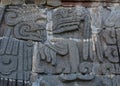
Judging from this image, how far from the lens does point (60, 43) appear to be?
3.40 metres

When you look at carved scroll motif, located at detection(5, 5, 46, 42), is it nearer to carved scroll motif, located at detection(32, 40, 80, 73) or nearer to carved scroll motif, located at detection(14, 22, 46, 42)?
carved scroll motif, located at detection(14, 22, 46, 42)

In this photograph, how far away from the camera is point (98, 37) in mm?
3426

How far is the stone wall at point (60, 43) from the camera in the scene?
328 centimetres

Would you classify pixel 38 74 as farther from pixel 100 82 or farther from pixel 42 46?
pixel 100 82

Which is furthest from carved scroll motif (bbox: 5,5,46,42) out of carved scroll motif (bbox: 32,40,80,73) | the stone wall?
carved scroll motif (bbox: 32,40,80,73)

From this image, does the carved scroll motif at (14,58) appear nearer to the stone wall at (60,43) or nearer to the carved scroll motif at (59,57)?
the stone wall at (60,43)

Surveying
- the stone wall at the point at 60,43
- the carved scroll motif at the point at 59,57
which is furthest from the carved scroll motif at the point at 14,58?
the carved scroll motif at the point at 59,57

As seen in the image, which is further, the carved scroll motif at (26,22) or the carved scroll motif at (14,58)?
the carved scroll motif at (26,22)

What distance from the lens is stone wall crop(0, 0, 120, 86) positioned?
3275mm

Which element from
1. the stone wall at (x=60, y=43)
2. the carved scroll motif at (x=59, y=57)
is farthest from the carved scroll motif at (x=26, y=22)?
the carved scroll motif at (x=59, y=57)

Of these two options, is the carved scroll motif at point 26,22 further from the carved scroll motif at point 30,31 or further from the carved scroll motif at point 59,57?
the carved scroll motif at point 59,57

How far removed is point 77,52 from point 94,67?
8.0 inches

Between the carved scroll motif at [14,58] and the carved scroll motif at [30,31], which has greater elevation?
the carved scroll motif at [30,31]

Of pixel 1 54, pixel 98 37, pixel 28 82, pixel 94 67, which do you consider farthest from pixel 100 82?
pixel 1 54
